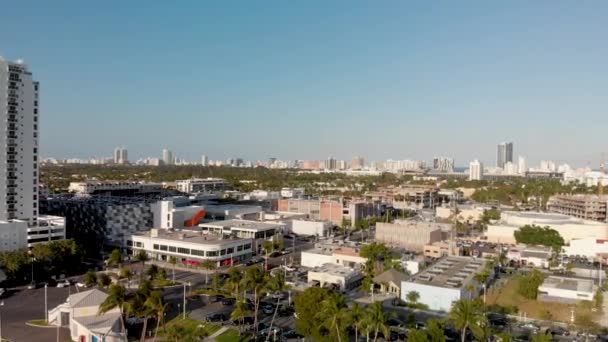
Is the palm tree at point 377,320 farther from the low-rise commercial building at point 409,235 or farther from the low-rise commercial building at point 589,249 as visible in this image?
the low-rise commercial building at point 589,249

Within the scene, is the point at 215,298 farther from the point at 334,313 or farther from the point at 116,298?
the point at 334,313

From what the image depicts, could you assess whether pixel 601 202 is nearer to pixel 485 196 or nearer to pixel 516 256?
pixel 485 196

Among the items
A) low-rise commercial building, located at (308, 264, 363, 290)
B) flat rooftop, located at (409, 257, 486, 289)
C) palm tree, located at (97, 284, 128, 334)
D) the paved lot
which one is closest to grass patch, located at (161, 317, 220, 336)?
palm tree, located at (97, 284, 128, 334)

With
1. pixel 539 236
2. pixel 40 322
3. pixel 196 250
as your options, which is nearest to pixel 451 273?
pixel 196 250

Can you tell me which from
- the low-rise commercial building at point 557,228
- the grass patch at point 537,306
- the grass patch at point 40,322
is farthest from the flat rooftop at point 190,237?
the low-rise commercial building at point 557,228

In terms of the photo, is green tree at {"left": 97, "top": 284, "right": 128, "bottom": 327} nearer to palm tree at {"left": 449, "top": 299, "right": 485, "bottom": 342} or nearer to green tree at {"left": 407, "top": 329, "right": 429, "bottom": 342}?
green tree at {"left": 407, "top": 329, "right": 429, "bottom": 342}

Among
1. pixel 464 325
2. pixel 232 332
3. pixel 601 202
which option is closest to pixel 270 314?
pixel 232 332
